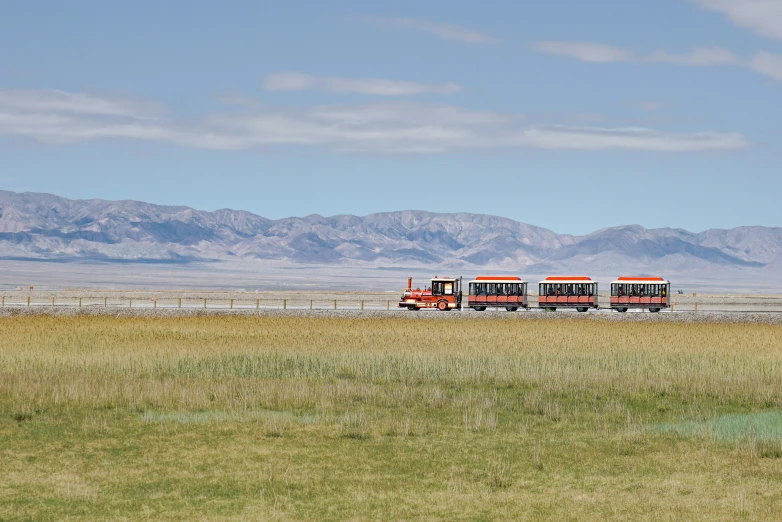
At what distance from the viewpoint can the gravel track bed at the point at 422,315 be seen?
202 feet

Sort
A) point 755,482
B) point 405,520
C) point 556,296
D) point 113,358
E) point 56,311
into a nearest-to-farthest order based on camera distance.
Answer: point 405,520, point 755,482, point 113,358, point 56,311, point 556,296

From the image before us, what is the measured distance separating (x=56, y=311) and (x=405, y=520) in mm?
57236

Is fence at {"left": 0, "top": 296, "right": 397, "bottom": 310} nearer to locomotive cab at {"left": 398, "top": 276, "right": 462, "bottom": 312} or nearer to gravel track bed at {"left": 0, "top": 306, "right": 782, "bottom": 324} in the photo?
locomotive cab at {"left": 398, "top": 276, "right": 462, "bottom": 312}

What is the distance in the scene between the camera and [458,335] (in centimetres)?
4506

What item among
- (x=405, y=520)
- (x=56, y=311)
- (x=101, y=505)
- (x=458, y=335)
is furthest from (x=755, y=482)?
(x=56, y=311)

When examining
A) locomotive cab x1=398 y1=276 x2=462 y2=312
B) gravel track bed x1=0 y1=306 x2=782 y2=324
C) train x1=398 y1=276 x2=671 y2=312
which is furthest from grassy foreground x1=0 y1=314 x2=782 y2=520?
train x1=398 y1=276 x2=671 y2=312

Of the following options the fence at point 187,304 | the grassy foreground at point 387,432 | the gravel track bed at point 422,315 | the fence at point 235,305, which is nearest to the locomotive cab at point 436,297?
the fence at point 235,305

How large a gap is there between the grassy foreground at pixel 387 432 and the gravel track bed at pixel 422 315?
24032 millimetres

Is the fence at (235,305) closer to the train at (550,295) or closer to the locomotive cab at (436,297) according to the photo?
the locomotive cab at (436,297)

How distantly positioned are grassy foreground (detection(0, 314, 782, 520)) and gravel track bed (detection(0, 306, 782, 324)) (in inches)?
946

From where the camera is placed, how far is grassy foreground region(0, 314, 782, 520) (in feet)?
45.4

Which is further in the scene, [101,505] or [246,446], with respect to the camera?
[246,446]

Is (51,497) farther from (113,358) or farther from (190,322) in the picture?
(190,322)

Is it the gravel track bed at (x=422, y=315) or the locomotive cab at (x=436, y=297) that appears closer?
the gravel track bed at (x=422, y=315)
